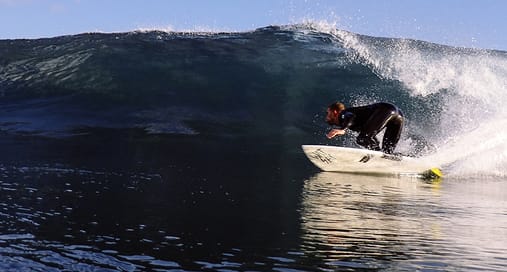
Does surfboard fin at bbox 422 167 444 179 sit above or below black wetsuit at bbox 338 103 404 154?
below

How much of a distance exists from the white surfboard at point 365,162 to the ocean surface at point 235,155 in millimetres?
430

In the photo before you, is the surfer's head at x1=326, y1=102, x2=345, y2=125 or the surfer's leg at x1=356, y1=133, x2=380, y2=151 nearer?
the surfer's head at x1=326, y1=102, x2=345, y2=125

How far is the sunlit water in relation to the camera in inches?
155

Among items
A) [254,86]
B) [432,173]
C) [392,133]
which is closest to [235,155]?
[392,133]

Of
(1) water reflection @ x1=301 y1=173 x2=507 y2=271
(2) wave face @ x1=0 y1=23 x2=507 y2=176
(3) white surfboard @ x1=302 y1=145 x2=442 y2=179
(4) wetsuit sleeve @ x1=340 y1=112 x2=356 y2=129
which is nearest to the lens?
(1) water reflection @ x1=301 y1=173 x2=507 y2=271

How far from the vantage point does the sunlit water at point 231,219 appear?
3.93 meters

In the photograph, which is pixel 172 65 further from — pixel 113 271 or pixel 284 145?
pixel 113 271

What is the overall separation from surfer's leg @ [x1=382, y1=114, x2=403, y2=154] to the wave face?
4.32 ft

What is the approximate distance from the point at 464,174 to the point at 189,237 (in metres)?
9.15

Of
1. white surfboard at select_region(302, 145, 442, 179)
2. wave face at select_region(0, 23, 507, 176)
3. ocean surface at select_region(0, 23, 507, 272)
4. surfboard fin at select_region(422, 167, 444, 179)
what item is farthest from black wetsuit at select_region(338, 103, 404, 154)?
wave face at select_region(0, 23, 507, 176)

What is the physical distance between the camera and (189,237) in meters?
4.58

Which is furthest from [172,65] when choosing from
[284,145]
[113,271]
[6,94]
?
[113,271]

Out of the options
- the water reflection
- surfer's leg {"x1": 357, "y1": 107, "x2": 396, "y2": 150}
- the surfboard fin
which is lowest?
the surfboard fin

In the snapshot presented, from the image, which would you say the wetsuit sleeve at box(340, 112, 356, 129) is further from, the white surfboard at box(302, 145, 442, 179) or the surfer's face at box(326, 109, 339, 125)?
the white surfboard at box(302, 145, 442, 179)
